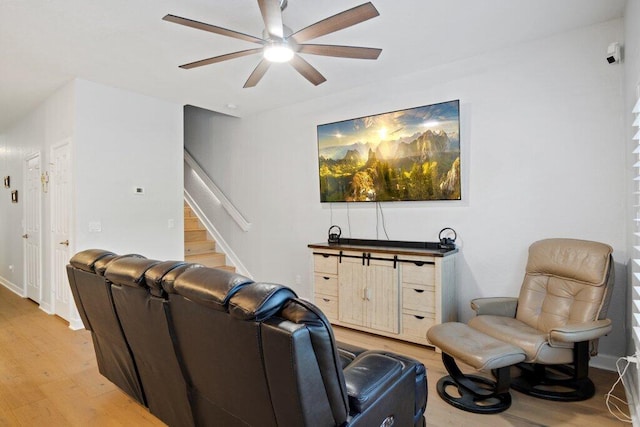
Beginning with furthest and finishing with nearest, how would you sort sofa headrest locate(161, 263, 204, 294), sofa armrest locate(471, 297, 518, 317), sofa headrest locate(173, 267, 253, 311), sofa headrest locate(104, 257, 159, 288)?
sofa armrest locate(471, 297, 518, 317), sofa headrest locate(104, 257, 159, 288), sofa headrest locate(161, 263, 204, 294), sofa headrest locate(173, 267, 253, 311)

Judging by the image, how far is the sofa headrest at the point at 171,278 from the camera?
152 centimetres

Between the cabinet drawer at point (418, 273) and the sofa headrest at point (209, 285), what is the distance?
86.9 inches

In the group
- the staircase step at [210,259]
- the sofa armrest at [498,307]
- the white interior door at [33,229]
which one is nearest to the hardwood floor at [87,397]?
the sofa armrest at [498,307]

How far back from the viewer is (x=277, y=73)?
362 cm

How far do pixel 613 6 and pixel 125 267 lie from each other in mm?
3725

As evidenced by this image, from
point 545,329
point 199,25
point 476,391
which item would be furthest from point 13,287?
point 545,329

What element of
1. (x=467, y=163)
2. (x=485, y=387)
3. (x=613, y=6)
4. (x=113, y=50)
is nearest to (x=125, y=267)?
(x=113, y=50)

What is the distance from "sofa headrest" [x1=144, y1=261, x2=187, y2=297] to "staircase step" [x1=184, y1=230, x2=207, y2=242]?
13.1ft

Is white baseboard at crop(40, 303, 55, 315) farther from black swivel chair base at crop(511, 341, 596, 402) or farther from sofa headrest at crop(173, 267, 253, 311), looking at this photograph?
black swivel chair base at crop(511, 341, 596, 402)

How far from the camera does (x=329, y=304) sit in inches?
151

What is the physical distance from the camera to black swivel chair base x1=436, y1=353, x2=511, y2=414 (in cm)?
218

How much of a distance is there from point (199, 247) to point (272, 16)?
4182mm

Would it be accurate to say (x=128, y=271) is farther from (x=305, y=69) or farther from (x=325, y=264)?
(x=325, y=264)

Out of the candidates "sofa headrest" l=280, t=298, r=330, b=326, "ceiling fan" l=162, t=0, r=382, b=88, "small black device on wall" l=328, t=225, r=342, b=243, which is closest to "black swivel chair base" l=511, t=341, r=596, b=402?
"sofa headrest" l=280, t=298, r=330, b=326
